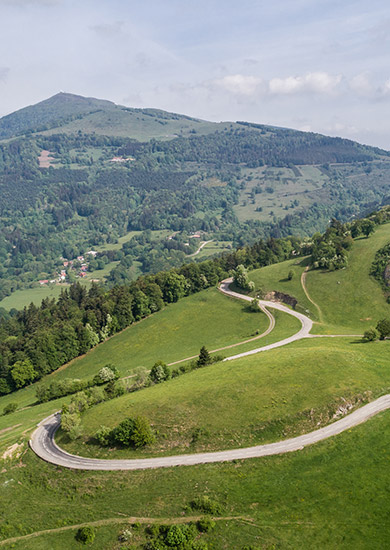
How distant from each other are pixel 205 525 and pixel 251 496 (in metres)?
7.59

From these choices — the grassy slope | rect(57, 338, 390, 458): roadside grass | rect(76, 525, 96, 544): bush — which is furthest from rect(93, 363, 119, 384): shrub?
the grassy slope

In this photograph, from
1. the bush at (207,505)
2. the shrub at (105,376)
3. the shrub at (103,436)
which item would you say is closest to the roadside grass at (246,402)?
the shrub at (103,436)

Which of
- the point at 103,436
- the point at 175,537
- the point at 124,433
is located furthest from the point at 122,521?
the point at 103,436

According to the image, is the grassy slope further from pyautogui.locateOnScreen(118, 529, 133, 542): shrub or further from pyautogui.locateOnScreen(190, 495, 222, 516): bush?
pyautogui.locateOnScreen(118, 529, 133, 542): shrub

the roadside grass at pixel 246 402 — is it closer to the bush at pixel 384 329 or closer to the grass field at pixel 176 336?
the bush at pixel 384 329

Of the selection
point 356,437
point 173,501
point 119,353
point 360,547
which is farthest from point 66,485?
point 119,353

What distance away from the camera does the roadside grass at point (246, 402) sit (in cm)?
6262

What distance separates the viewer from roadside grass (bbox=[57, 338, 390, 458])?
205ft

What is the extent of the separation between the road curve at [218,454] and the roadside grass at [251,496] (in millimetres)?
1222

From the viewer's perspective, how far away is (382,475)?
5241 centimetres

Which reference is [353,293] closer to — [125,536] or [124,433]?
[124,433]

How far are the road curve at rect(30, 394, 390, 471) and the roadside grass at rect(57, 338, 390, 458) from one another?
119 cm

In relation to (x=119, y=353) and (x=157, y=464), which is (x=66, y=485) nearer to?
(x=157, y=464)

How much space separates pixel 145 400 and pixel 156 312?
280 feet
